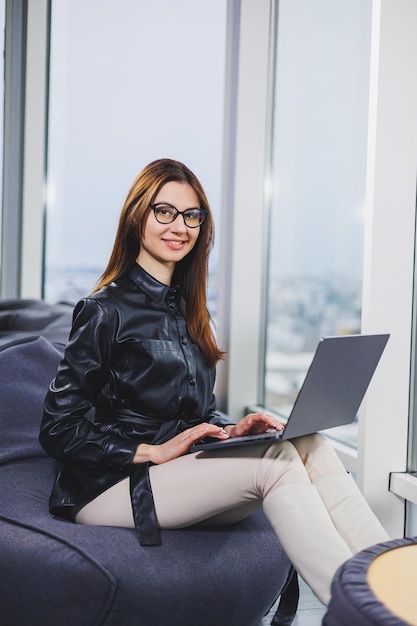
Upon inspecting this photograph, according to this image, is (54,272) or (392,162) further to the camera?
(54,272)

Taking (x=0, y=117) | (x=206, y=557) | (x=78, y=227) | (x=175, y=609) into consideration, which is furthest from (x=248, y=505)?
(x=0, y=117)

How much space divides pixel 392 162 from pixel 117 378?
44.5 inches

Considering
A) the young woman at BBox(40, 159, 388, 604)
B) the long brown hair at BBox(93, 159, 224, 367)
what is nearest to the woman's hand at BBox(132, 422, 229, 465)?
the young woman at BBox(40, 159, 388, 604)

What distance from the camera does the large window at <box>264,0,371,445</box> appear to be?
116 inches

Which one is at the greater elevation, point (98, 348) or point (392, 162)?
point (392, 162)

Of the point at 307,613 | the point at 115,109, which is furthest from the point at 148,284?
the point at 115,109

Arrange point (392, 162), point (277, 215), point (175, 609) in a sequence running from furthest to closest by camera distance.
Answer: point (277, 215) < point (392, 162) < point (175, 609)

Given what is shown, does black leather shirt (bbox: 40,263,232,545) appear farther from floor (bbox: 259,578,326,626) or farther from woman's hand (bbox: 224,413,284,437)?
floor (bbox: 259,578,326,626)

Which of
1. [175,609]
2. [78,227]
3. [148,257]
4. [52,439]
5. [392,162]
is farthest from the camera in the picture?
[78,227]

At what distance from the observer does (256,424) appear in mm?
1935

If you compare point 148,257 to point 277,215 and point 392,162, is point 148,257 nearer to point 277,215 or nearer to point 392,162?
point 392,162

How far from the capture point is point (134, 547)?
5.90ft

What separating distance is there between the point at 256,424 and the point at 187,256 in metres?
0.56

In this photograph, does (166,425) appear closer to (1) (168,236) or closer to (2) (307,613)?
(1) (168,236)
